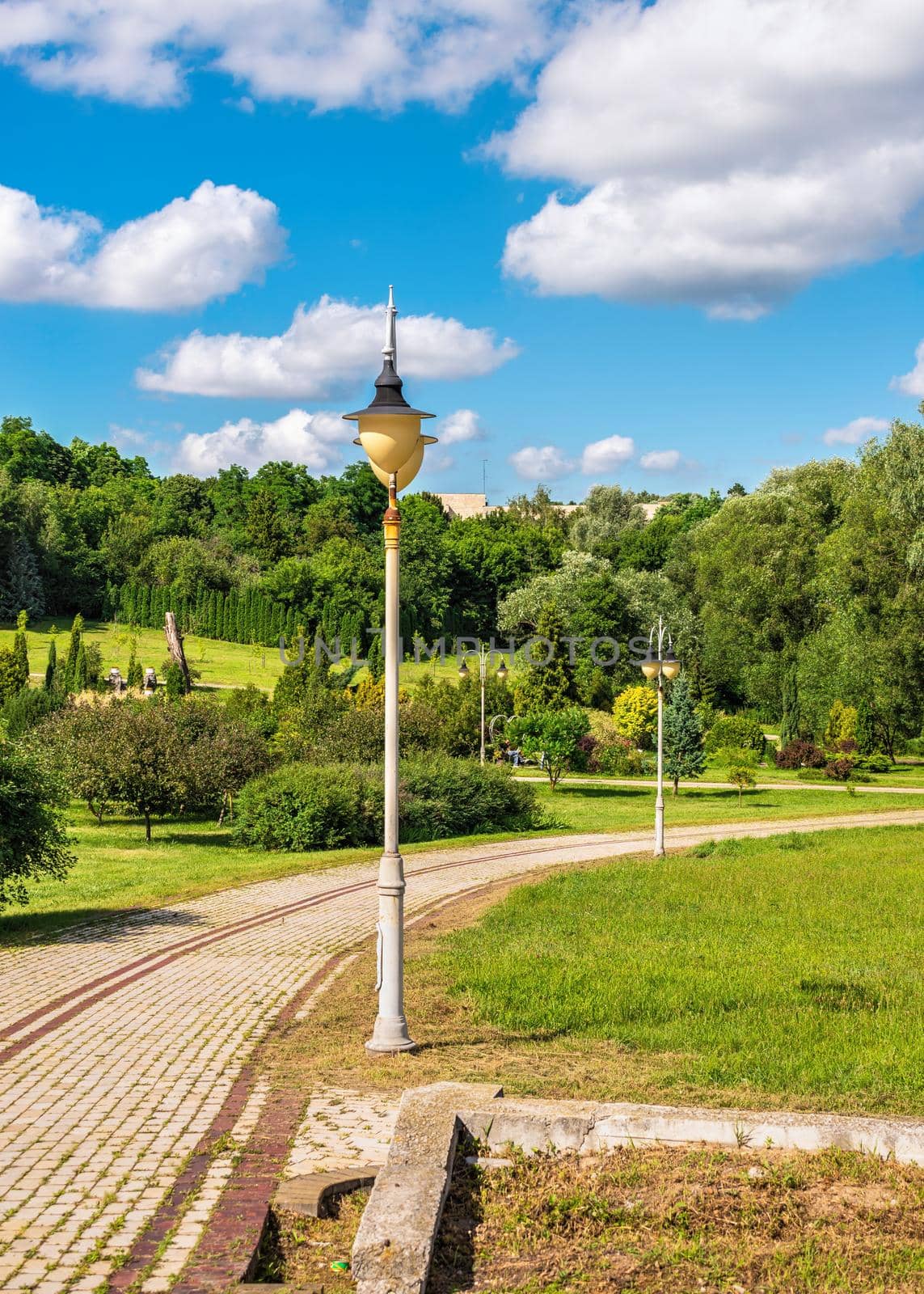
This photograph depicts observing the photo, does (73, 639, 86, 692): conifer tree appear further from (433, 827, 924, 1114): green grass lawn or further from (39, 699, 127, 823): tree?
(433, 827, 924, 1114): green grass lawn

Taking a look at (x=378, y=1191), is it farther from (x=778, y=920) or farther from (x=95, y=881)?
(x=95, y=881)

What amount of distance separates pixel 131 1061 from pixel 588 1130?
145 inches

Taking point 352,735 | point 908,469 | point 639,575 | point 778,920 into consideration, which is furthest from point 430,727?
point 639,575

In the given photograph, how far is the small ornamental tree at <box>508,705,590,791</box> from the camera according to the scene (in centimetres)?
3991

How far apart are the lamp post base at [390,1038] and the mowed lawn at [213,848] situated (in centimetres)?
688

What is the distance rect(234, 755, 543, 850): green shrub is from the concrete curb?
19.0 m

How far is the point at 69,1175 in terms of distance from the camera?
5848 millimetres

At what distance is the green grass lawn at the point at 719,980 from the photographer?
25.0 ft

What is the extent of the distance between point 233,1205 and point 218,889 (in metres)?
13.2

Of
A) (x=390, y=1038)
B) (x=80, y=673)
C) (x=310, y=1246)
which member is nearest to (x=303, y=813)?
(x=390, y=1038)

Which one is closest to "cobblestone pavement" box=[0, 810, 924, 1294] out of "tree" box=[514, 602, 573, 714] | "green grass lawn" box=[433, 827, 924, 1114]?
"green grass lawn" box=[433, 827, 924, 1114]

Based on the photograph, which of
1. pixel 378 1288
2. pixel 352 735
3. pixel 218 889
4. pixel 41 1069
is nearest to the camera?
pixel 378 1288

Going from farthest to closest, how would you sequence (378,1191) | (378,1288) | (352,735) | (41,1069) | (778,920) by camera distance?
(352,735) < (778,920) < (41,1069) < (378,1191) < (378,1288)

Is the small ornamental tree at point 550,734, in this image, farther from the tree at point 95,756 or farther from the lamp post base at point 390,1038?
the lamp post base at point 390,1038
